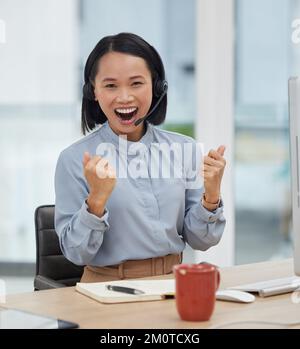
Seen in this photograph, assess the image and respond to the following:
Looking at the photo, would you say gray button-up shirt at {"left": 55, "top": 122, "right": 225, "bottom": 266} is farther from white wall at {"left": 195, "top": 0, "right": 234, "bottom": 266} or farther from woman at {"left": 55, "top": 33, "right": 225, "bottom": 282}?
white wall at {"left": 195, "top": 0, "right": 234, "bottom": 266}

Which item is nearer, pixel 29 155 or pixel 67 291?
pixel 67 291

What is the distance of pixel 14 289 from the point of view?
3.67 m

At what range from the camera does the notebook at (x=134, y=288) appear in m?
1.55

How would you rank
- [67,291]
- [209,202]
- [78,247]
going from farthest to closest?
[209,202]
[78,247]
[67,291]

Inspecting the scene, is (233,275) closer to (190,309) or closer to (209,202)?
(209,202)

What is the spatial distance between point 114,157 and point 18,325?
76 cm

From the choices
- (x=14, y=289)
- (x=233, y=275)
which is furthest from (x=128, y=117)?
(x=14, y=289)

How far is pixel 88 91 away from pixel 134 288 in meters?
0.70

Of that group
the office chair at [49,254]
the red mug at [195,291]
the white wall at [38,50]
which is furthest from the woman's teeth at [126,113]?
the white wall at [38,50]

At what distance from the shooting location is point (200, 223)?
2.01 meters

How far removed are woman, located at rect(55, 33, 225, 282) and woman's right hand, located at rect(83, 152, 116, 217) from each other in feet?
0.13

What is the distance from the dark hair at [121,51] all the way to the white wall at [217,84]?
1.31 meters

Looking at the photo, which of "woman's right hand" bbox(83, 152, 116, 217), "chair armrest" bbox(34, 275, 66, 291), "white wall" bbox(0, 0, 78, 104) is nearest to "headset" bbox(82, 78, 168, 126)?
"woman's right hand" bbox(83, 152, 116, 217)

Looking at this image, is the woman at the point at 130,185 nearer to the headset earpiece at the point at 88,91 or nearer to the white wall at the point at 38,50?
the headset earpiece at the point at 88,91
